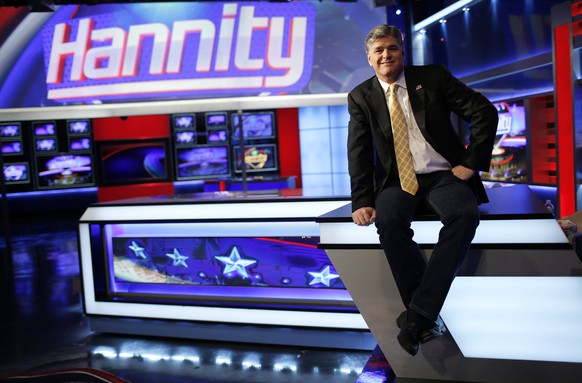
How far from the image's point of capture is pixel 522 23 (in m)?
6.39

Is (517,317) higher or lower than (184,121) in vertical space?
lower

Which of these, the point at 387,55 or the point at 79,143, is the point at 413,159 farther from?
the point at 79,143

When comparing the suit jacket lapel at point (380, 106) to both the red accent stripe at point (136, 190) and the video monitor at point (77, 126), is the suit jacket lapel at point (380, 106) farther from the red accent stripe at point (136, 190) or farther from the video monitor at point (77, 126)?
the video monitor at point (77, 126)

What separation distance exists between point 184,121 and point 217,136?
2.54 ft

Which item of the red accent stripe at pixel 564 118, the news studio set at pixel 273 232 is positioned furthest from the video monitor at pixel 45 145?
the red accent stripe at pixel 564 118

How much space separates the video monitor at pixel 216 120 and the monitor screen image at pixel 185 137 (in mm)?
367

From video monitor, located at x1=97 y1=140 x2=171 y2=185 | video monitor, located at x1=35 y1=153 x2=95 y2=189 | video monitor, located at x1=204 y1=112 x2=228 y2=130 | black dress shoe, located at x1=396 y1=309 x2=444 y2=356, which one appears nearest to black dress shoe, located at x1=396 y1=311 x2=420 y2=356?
black dress shoe, located at x1=396 y1=309 x2=444 y2=356

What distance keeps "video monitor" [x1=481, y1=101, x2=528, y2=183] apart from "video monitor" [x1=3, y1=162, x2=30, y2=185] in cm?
955

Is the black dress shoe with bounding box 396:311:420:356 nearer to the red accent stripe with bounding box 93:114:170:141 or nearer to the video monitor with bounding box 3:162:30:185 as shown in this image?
the red accent stripe with bounding box 93:114:170:141

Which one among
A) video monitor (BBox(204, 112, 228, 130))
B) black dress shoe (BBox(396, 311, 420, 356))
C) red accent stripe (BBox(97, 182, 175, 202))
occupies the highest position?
video monitor (BBox(204, 112, 228, 130))

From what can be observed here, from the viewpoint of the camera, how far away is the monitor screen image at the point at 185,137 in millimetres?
12625

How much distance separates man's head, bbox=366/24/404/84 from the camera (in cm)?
221

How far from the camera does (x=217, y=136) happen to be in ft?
41.6

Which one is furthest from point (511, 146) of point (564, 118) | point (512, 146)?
point (564, 118)
